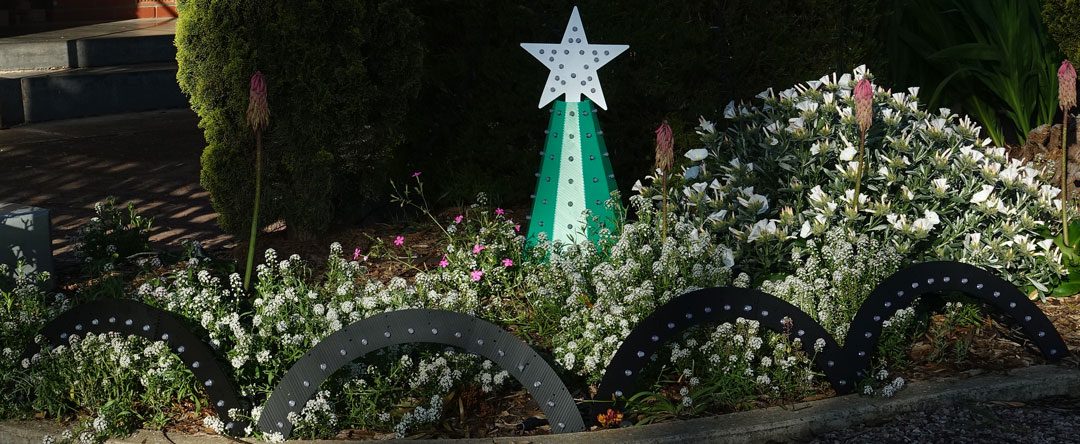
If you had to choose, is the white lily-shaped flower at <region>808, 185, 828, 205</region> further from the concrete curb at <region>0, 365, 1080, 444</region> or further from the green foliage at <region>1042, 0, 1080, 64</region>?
the green foliage at <region>1042, 0, 1080, 64</region>

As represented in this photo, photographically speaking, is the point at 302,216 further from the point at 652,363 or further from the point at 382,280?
the point at 652,363

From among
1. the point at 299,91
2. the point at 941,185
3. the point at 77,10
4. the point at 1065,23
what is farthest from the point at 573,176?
the point at 77,10

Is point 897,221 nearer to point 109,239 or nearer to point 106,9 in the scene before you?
point 109,239

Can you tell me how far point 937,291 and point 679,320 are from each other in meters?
Answer: 0.97

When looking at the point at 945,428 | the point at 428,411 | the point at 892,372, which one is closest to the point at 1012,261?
the point at 892,372

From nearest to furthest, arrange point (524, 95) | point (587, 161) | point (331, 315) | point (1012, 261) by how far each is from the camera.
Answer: point (331, 315) < point (1012, 261) < point (587, 161) < point (524, 95)

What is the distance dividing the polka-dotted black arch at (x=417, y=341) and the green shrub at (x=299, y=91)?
1.93 m

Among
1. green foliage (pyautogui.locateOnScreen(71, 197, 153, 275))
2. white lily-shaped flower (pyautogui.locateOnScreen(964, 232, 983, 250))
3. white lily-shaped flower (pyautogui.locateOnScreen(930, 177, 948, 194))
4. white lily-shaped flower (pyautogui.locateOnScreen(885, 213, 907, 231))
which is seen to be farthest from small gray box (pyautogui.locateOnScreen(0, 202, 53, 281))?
white lily-shaped flower (pyautogui.locateOnScreen(964, 232, 983, 250))

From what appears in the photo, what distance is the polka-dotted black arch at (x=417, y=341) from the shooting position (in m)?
2.92

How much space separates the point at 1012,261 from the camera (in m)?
3.97

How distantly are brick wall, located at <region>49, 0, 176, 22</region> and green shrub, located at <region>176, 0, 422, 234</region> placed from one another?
9.78 metres

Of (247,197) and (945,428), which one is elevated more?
(247,197)

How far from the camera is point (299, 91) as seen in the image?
Result: 461cm

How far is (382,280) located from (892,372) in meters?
2.17
